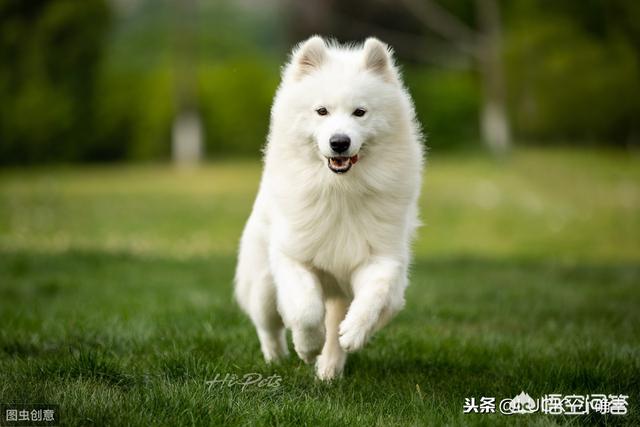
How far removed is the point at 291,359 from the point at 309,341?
687 mm

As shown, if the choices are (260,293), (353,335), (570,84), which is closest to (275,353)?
(260,293)

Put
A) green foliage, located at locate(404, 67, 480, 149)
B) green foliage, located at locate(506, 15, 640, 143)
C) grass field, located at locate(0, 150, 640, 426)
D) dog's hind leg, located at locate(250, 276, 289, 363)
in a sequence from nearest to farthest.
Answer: grass field, located at locate(0, 150, 640, 426) < dog's hind leg, located at locate(250, 276, 289, 363) < green foliage, located at locate(506, 15, 640, 143) < green foliage, located at locate(404, 67, 480, 149)

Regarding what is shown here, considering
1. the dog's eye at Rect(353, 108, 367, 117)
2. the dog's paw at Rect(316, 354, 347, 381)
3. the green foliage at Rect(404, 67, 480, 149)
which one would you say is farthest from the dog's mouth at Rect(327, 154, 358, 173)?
the green foliage at Rect(404, 67, 480, 149)

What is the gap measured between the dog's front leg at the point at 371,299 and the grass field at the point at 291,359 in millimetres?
297

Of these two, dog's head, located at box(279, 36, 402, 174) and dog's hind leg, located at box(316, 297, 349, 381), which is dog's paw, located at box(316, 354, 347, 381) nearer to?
dog's hind leg, located at box(316, 297, 349, 381)

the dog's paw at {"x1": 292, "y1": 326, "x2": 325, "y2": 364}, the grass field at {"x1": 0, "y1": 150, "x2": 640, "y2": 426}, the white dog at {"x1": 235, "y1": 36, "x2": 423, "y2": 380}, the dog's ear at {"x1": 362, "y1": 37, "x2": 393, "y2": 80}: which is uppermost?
the dog's ear at {"x1": 362, "y1": 37, "x2": 393, "y2": 80}

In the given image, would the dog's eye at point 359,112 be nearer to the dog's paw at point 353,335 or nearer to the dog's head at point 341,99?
the dog's head at point 341,99

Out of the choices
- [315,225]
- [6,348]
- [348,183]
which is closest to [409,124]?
[348,183]

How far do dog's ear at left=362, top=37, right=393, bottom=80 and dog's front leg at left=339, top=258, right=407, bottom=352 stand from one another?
102 cm

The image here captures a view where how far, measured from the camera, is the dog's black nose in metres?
3.73

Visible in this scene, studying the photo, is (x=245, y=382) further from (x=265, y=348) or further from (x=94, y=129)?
(x=94, y=129)

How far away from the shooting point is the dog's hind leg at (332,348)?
412 cm

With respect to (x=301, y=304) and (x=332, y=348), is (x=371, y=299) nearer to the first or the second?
(x=301, y=304)

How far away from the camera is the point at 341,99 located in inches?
154
